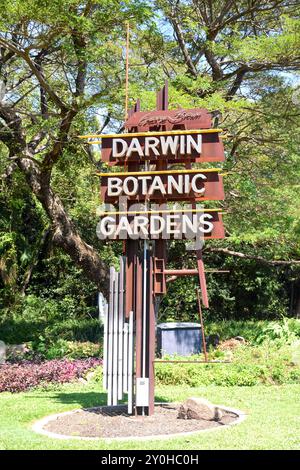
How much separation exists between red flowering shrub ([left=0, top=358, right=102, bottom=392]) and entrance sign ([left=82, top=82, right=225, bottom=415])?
3544 millimetres

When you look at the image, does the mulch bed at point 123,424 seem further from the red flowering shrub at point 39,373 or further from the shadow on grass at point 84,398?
the red flowering shrub at point 39,373

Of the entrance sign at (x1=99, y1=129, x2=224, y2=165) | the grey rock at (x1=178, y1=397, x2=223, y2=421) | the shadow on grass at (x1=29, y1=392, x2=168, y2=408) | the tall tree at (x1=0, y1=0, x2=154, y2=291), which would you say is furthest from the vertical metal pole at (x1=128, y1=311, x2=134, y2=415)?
the tall tree at (x1=0, y1=0, x2=154, y2=291)

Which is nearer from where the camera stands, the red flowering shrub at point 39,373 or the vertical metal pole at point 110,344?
the vertical metal pole at point 110,344

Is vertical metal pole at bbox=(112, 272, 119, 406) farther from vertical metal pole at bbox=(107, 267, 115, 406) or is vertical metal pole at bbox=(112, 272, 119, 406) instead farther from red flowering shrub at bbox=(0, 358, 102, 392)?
red flowering shrub at bbox=(0, 358, 102, 392)

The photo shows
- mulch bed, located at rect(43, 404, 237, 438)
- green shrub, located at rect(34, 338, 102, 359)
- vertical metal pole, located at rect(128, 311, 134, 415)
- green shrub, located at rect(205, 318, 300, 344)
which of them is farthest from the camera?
green shrub, located at rect(205, 318, 300, 344)

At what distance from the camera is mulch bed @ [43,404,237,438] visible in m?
7.85

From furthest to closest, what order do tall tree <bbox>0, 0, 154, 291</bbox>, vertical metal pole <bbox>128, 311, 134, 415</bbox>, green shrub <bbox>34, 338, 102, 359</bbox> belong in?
green shrub <bbox>34, 338, 102, 359</bbox>
tall tree <bbox>0, 0, 154, 291</bbox>
vertical metal pole <bbox>128, 311, 134, 415</bbox>

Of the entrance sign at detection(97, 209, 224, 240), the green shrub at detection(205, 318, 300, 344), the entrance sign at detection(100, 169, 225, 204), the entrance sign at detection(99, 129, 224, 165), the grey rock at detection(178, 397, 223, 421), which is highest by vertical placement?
the entrance sign at detection(99, 129, 224, 165)

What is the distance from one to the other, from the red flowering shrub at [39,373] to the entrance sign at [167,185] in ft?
15.0

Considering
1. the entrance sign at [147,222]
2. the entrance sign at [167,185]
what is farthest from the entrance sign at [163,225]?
the entrance sign at [167,185]

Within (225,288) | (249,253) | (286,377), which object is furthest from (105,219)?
(225,288)

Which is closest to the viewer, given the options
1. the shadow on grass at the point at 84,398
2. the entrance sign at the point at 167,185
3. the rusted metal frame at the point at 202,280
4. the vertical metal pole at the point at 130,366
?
the rusted metal frame at the point at 202,280

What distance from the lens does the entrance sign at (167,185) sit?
30.0ft
